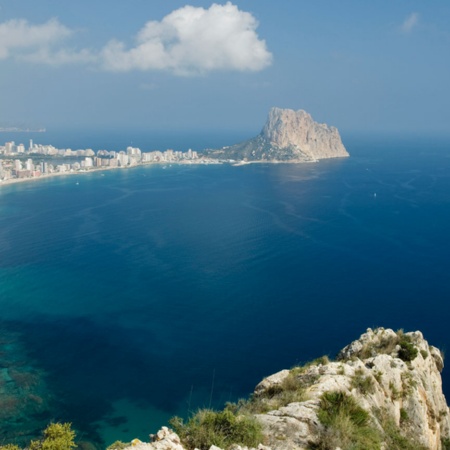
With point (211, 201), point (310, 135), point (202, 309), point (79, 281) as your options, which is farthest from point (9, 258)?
point (310, 135)

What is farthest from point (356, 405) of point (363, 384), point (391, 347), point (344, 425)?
point (391, 347)

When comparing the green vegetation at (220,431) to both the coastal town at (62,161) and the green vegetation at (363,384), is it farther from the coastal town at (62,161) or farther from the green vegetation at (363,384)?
the coastal town at (62,161)

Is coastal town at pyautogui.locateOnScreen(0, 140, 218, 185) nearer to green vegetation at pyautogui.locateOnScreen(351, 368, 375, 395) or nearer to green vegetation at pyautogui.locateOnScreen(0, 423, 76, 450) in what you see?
green vegetation at pyautogui.locateOnScreen(0, 423, 76, 450)

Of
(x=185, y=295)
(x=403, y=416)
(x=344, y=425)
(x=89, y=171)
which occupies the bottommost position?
(x=185, y=295)

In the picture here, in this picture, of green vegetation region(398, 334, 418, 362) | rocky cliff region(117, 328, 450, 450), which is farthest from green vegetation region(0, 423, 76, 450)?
green vegetation region(398, 334, 418, 362)

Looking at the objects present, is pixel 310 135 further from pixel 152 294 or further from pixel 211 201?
pixel 152 294

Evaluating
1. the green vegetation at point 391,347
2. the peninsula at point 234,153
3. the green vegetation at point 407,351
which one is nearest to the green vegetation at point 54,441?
the green vegetation at point 391,347

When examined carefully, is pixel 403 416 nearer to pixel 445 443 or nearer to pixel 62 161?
pixel 445 443

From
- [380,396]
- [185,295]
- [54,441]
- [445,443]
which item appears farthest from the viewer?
[185,295]

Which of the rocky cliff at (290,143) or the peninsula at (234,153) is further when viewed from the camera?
the rocky cliff at (290,143)
